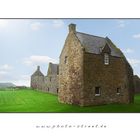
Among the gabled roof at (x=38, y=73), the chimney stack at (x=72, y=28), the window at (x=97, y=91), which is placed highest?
the chimney stack at (x=72, y=28)

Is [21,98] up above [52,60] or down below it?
below

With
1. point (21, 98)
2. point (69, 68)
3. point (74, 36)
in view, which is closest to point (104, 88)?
point (69, 68)

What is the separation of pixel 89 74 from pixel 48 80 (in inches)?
102

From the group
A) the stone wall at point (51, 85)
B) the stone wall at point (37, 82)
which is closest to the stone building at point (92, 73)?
the stone wall at point (51, 85)

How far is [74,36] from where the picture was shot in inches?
774

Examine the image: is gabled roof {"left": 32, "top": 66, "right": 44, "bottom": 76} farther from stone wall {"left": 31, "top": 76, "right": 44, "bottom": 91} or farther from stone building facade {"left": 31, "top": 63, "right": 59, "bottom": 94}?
stone wall {"left": 31, "top": 76, "right": 44, "bottom": 91}

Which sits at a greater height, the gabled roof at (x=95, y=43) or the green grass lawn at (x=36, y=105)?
the gabled roof at (x=95, y=43)

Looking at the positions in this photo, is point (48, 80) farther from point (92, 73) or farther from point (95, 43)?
point (95, 43)

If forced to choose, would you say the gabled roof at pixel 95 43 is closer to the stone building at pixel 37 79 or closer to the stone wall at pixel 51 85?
the stone wall at pixel 51 85

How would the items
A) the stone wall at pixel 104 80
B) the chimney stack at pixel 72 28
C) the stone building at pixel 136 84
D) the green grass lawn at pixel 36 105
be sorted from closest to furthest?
the green grass lawn at pixel 36 105
the chimney stack at pixel 72 28
the stone building at pixel 136 84
the stone wall at pixel 104 80

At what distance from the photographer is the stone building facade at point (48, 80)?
18.4 m

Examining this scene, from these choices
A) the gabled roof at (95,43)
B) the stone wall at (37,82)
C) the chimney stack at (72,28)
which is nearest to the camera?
the chimney stack at (72,28)

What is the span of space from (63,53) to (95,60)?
2143 mm
